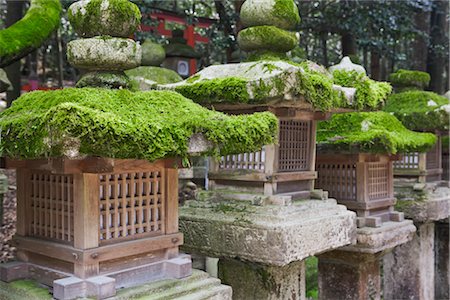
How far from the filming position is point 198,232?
6254mm

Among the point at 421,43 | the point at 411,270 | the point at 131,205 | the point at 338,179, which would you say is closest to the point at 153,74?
the point at 338,179

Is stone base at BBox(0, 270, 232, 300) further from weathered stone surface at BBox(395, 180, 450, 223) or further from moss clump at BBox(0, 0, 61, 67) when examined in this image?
weathered stone surface at BBox(395, 180, 450, 223)

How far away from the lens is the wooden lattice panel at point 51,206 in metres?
4.23

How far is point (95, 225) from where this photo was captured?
4109 millimetres

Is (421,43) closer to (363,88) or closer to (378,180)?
(378,180)

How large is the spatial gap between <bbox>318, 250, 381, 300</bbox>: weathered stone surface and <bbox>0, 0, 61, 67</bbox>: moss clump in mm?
5695

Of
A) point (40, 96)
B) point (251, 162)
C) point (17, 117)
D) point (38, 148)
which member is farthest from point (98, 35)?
point (251, 162)

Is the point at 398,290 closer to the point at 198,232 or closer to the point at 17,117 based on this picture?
the point at 198,232

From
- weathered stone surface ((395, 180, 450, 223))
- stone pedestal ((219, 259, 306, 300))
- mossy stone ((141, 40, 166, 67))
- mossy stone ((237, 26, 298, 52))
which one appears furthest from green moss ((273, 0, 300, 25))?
weathered stone surface ((395, 180, 450, 223))

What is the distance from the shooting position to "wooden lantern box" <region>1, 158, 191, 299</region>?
4.03 m

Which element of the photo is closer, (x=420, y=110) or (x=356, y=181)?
(x=356, y=181)

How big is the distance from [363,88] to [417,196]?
4.40m

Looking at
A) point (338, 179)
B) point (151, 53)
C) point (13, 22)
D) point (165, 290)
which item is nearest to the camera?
point (165, 290)

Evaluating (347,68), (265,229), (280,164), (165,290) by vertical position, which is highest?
(347,68)
